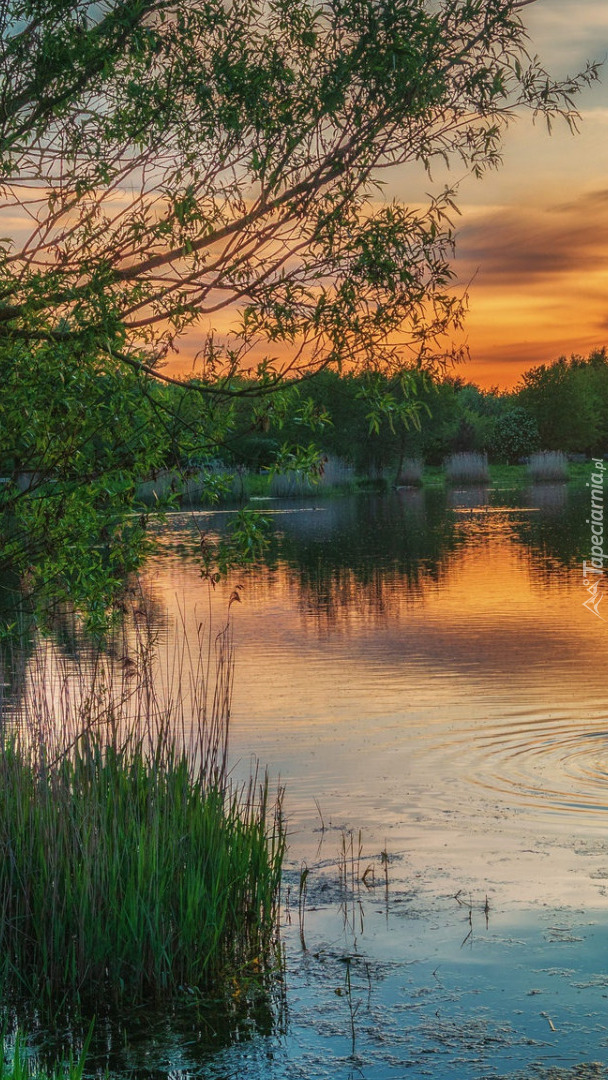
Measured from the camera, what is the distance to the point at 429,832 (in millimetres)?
11641

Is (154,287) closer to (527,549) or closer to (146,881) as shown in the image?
(146,881)

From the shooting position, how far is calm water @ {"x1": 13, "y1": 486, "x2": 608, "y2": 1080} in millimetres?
7566

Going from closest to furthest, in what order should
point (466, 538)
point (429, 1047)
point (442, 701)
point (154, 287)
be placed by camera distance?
1. point (429, 1047)
2. point (154, 287)
3. point (442, 701)
4. point (466, 538)

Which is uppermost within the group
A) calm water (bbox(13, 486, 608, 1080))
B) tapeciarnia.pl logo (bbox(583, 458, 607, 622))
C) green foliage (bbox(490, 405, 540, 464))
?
green foliage (bbox(490, 405, 540, 464))

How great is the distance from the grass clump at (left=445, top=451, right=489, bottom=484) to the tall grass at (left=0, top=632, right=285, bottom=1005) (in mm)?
84781

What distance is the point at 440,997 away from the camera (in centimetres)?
819

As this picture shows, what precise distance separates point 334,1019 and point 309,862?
2.92 meters

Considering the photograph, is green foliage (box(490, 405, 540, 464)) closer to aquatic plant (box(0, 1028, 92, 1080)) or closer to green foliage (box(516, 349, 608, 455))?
green foliage (box(516, 349, 608, 455))

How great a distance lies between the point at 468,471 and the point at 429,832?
81937 mm

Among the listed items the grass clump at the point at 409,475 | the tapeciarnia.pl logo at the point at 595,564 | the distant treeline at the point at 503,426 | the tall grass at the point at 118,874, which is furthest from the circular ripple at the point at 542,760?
the grass clump at the point at 409,475

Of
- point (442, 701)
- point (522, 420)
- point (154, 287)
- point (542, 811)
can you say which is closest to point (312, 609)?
point (442, 701)

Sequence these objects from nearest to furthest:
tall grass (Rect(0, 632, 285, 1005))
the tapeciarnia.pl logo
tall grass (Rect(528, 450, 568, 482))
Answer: tall grass (Rect(0, 632, 285, 1005)), the tapeciarnia.pl logo, tall grass (Rect(528, 450, 568, 482))

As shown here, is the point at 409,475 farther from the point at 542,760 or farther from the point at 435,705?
the point at 542,760

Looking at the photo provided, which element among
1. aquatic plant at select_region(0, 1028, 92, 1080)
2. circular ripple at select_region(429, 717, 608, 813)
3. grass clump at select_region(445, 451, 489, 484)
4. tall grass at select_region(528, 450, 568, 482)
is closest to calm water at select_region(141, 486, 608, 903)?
circular ripple at select_region(429, 717, 608, 813)
